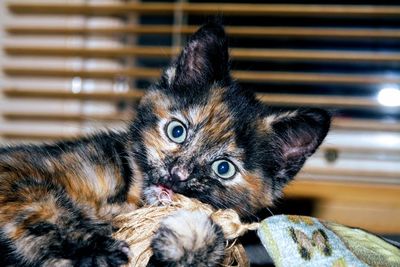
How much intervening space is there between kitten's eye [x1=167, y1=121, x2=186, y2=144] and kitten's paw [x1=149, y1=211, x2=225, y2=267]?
0.39 m

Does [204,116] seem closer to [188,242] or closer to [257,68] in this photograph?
[188,242]

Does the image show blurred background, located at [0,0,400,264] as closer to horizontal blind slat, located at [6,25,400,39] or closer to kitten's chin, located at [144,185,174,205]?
horizontal blind slat, located at [6,25,400,39]

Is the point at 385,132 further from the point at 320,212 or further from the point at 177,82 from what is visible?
the point at 177,82

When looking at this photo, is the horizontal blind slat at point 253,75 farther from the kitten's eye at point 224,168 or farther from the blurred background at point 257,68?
the kitten's eye at point 224,168

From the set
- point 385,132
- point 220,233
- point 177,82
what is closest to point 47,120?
point 177,82

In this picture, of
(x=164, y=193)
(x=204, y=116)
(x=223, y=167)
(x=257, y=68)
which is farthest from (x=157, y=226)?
(x=257, y=68)

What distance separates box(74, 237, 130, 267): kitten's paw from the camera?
106cm

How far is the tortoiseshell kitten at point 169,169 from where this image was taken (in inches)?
42.4

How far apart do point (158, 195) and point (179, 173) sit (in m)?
0.08

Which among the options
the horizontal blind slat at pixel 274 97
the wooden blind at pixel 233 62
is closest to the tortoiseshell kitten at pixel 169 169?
the horizontal blind slat at pixel 274 97

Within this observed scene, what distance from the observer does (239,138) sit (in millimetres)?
1461

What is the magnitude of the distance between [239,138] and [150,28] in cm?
152

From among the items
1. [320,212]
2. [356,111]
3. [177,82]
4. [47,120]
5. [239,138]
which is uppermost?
[177,82]

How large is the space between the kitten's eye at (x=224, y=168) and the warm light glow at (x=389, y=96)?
1552 mm
